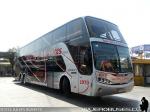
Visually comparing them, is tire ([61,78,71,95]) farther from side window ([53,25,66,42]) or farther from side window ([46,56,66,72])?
side window ([53,25,66,42])

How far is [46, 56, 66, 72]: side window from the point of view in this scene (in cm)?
1357

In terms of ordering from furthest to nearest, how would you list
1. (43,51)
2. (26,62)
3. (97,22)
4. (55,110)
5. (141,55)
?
(141,55) → (26,62) → (43,51) → (97,22) → (55,110)

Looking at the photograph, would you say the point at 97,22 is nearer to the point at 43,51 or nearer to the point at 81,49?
the point at 81,49

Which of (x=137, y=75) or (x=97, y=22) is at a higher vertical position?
(x=97, y=22)

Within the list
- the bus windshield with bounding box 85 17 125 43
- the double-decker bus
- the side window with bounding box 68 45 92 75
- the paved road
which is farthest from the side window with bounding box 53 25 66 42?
the paved road

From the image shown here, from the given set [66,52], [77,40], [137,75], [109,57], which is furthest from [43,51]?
[137,75]

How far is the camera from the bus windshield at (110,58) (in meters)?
10.5

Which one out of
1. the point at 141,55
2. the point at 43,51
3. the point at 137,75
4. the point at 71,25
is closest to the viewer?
the point at 71,25

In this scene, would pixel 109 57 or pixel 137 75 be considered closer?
pixel 109 57

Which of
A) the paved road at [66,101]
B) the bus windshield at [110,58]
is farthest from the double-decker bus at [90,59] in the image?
the paved road at [66,101]

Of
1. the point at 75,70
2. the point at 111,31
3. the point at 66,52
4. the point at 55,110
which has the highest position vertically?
the point at 111,31

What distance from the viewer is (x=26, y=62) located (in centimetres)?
2166

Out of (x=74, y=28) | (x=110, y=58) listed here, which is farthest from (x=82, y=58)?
(x=74, y=28)

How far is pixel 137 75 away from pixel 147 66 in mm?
1924
